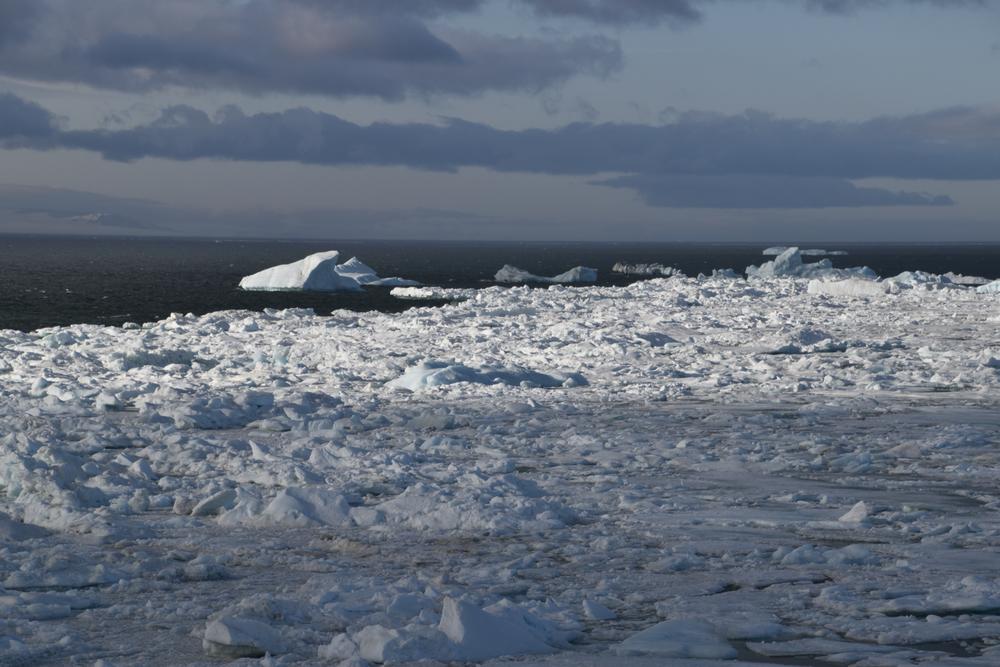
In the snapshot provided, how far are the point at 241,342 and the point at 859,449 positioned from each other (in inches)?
532

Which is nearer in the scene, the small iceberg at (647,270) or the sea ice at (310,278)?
the sea ice at (310,278)

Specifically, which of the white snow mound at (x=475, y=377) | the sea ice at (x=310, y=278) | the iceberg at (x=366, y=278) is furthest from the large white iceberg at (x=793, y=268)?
the white snow mound at (x=475, y=377)

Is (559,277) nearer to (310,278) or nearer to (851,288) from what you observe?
(310,278)

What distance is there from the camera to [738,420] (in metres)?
11.7

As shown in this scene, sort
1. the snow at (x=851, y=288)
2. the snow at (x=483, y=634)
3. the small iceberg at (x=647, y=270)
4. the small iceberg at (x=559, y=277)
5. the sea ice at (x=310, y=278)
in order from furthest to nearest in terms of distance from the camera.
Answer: the small iceberg at (x=647, y=270) < the small iceberg at (x=559, y=277) < the sea ice at (x=310, y=278) < the snow at (x=851, y=288) < the snow at (x=483, y=634)

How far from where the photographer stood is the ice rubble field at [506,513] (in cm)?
500

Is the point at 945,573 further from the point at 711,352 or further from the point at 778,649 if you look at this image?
the point at 711,352

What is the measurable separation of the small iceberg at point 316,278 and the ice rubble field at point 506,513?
31.3 metres

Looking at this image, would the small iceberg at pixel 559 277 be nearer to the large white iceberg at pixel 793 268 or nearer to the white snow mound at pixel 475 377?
the large white iceberg at pixel 793 268

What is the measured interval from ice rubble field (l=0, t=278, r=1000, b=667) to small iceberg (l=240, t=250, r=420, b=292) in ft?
103

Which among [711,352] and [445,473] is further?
[711,352]

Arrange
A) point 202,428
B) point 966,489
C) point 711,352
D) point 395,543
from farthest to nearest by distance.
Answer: point 711,352 → point 202,428 → point 966,489 → point 395,543

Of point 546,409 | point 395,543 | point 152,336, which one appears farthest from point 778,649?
point 152,336

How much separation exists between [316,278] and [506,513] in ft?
139
